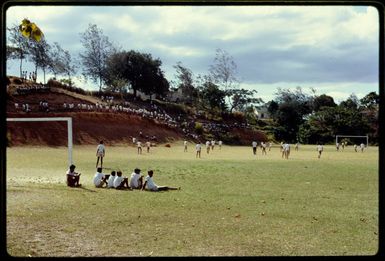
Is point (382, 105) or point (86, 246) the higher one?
point (382, 105)

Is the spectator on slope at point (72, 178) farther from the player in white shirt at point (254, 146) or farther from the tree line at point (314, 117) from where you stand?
the player in white shirt at point (254, 146)

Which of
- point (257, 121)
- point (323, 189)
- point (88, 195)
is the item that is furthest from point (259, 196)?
point (257, 121)

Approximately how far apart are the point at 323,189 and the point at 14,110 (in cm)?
2103

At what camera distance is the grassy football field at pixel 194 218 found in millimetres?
5770

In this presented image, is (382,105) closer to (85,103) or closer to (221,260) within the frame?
(221,260)

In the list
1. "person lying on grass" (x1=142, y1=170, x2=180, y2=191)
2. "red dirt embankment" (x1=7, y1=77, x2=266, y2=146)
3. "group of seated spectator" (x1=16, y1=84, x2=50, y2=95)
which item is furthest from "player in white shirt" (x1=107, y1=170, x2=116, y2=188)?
"group of seated spectator" (x1=16, y1=84, x2=50, y2=95)

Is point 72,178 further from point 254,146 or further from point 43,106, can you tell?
point 43,106

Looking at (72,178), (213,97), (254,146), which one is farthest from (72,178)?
(213,97)

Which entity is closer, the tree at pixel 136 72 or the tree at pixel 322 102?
the tree at pixel 322 102

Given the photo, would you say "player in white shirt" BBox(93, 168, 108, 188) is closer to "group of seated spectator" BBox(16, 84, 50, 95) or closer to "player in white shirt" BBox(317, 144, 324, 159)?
"player in white shirt" BBox(317, 144, 324, 159)

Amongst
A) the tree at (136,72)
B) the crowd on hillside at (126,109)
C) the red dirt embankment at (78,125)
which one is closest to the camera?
the red dirt embankment at (78,125)

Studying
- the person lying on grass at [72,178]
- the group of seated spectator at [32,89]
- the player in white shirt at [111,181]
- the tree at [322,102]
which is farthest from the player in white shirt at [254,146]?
the group of seated spectator at [32,89]

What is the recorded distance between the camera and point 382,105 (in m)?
3.34

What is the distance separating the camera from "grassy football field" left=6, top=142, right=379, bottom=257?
5.77 meters
